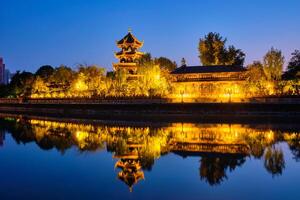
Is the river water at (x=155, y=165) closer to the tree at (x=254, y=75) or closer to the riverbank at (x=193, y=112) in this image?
the riverbank at (x=193, y=112)

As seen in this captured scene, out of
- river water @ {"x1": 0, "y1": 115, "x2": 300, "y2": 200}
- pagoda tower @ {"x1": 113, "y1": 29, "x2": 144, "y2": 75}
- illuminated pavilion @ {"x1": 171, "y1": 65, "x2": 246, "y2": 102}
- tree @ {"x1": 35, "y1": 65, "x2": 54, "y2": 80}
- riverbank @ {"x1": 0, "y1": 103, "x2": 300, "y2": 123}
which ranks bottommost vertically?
river water @ {"x1": 0, "y1": 115, "x2": 300, "y2": 200}

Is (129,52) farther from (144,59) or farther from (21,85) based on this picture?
(21,85)

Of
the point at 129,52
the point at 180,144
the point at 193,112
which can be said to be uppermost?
the point at 129,52

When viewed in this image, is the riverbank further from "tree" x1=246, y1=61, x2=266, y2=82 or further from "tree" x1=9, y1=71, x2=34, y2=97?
"tree" x1=9, y1=71, x2=34, y2=97

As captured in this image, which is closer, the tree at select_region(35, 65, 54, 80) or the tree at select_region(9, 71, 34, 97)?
the tree at select_region(9, 71, 34, 97)

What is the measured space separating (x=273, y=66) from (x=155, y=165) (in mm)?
45389

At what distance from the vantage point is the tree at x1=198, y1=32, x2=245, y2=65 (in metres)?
74.4

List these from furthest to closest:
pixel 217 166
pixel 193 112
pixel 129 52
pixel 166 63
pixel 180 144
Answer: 1. pixel 166 63
2. pixel 129 52
3. pixel 193 112
4. pixel 180 144
5. pixel 217 166

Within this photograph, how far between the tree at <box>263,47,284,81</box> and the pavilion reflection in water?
93.3 feet

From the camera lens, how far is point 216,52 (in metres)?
74.5

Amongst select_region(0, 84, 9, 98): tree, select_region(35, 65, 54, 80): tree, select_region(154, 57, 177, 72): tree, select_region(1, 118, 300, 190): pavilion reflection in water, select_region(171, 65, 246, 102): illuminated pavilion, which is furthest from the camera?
select_region(0, 84, 9, 98): tree

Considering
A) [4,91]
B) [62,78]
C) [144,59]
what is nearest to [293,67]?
[144,59]

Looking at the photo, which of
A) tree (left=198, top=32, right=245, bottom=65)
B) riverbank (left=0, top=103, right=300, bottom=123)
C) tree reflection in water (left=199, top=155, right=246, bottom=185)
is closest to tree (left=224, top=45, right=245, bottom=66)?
tree (left=198, top=32, right=245, bottom=65)

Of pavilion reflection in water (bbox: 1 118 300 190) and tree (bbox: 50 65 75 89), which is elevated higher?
tree (bbox: 50 65 75 89)
